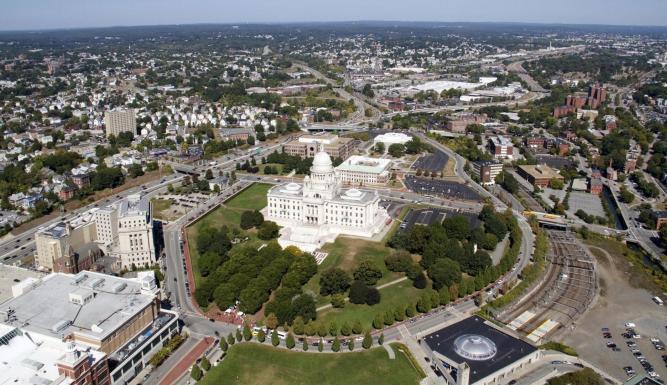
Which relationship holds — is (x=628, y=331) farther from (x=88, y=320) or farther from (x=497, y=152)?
(x=497, y=152)

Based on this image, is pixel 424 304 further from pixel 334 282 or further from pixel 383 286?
pixel 334 282

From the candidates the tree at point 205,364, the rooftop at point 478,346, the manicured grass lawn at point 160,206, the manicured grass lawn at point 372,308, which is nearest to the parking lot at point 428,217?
the manicured grass lawn at point 372,308

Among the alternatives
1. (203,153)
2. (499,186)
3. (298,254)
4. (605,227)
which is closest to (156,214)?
(298,254)

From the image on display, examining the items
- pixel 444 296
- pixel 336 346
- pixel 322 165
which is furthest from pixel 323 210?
pixel 336 346

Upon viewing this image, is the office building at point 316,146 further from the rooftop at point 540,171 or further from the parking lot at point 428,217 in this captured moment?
the rooftop at point 540,171

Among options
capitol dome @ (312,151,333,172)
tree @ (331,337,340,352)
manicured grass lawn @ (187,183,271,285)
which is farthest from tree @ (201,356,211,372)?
capitol dome @ (312,151,333,172)

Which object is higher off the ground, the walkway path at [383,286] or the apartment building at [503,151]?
the apartment building at [503,151]
